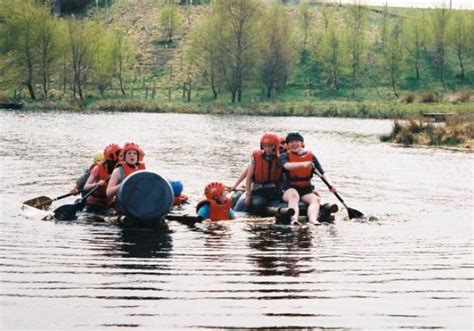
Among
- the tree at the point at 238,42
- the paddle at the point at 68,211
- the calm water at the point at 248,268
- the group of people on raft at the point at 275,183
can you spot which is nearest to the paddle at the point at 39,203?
the calm water at the point at 248,268

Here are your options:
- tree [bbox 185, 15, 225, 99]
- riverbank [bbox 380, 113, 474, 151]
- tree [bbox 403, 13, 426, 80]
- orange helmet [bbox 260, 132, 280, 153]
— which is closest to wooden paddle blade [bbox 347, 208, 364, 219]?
orange helmet [bbox 260, 132, 280, 153]

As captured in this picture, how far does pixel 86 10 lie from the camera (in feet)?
419

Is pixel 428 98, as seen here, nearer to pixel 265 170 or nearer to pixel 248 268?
pixel 265 170

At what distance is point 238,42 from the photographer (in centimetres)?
8431

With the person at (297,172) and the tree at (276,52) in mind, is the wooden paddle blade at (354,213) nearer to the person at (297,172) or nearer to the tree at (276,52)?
the person at (297,172)

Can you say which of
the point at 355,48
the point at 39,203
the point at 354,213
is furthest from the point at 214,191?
the point at 355,48

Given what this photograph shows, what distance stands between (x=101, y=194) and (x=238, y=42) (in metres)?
69.1

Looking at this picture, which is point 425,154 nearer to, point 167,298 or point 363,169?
point 363,169

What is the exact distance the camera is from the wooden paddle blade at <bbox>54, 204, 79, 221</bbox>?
1582 cm

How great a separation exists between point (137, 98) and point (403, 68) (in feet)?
89.1

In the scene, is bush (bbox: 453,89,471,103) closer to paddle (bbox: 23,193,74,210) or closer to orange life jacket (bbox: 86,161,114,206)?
paddle (bbox: 23,193,74,210)

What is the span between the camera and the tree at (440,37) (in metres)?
93.9

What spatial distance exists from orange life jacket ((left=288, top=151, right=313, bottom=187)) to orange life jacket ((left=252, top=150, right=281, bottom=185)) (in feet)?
1.42

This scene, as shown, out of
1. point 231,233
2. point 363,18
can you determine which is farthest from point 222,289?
point 363,18
